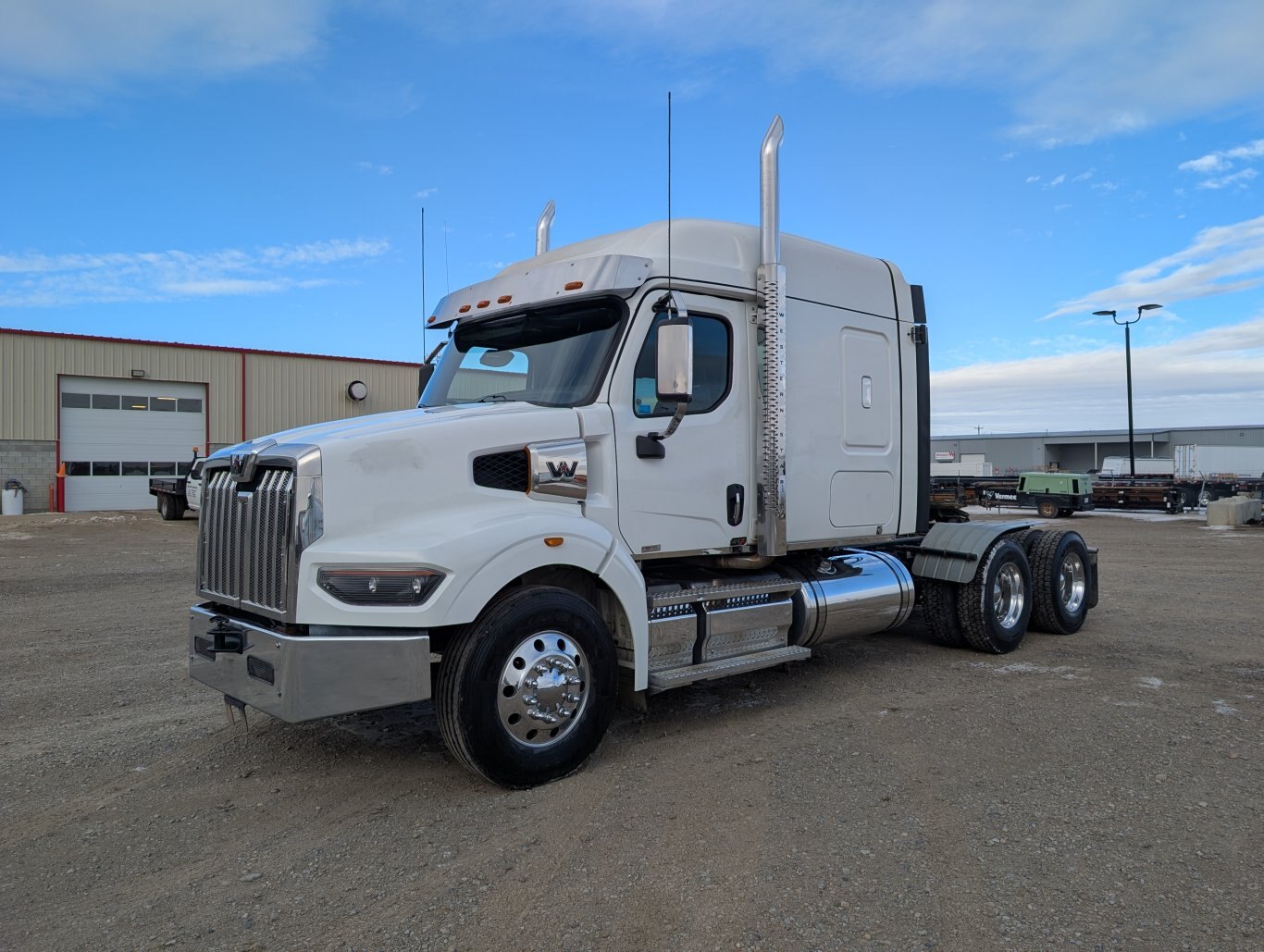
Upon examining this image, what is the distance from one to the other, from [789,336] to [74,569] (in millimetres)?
12828

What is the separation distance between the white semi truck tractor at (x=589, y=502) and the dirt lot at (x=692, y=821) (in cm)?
49

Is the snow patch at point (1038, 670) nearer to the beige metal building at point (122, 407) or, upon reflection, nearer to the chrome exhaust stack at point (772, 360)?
the chrome exhaust stack at point (772, 360)

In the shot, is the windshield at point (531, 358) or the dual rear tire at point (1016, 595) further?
the dual rear tire at point (1016, 595)

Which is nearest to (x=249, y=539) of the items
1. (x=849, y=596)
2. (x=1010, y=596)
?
(x=849, y=596)

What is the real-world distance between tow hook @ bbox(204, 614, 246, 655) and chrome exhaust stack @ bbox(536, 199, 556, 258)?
394 centimetres

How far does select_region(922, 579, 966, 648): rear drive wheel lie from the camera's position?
741 cm

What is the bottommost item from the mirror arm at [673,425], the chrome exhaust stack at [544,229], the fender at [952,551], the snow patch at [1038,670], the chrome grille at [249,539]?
the snow patch at [1038,670]

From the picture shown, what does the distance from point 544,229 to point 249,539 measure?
3796 mm

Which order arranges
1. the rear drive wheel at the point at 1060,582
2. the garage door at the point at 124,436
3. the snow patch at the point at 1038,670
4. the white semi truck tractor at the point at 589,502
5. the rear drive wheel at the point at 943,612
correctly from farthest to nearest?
1. the garage door at the point at 124,436
2. the rear drive wheel at the point at 1060,582
3. the rear drive wheel at the point at 943,612
4. the snow patch at the point at 1038,670
5. the white semi truck tractor at the point at 589,502

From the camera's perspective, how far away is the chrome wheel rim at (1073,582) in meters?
8.48

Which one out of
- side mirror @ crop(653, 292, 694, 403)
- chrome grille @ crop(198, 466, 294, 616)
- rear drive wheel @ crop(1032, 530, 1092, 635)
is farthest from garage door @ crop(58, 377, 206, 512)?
side mirror @ crop(653, 292, 694, 403)

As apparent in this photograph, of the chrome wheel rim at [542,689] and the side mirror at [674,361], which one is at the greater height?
the side mirror at [674,361]

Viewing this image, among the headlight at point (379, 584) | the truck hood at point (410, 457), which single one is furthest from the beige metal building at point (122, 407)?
the headlight at point (379, 584)

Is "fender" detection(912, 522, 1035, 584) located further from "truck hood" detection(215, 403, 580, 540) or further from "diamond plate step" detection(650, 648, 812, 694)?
"truck hood" detection(215, 403, 580, 540)
